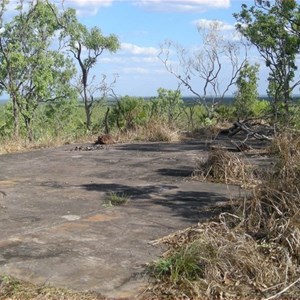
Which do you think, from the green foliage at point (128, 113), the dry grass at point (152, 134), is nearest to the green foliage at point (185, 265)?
the dry grass at point (152, 134)

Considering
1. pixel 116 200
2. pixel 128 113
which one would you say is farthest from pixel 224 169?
pixel 128 113

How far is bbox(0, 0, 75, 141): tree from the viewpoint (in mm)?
21750

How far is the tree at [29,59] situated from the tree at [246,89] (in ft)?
27.3

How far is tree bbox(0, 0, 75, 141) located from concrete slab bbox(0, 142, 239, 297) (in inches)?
545

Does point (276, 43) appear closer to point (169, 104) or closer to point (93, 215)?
point (169, 104)

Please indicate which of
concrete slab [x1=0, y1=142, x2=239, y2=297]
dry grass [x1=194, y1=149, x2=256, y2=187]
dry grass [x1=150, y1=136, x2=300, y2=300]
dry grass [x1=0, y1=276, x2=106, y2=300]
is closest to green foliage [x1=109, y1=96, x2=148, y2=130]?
concrete slab [x1=0, y1=142, x2=239, y2=297]

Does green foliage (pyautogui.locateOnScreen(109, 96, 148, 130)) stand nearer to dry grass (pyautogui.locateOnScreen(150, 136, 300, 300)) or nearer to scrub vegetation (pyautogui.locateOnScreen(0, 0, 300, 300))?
scrub vegetation (pyautogui.locateOnScreen(0, 0, 300, 300))

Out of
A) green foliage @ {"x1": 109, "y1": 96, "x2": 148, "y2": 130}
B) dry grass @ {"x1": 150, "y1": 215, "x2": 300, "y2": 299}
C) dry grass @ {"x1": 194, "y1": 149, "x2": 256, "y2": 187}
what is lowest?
dry grass @ {"x1": 150, "y1": 215, "x2": 300, "y2": 299}

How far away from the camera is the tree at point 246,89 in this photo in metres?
17.4

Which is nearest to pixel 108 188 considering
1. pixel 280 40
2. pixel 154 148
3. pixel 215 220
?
pixel 215 220

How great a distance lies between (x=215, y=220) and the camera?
4.50 metres

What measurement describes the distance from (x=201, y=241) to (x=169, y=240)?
56 centimetres

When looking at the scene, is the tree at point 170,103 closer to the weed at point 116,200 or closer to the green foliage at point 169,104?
the green foliage at point 169,104

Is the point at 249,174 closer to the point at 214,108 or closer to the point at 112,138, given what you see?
the point at 112,138
